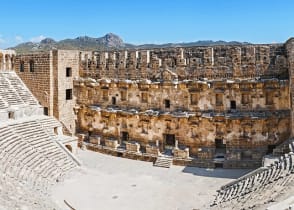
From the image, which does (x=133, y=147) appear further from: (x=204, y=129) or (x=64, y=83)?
(x=64, y=83)

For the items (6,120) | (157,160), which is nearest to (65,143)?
(6,120)

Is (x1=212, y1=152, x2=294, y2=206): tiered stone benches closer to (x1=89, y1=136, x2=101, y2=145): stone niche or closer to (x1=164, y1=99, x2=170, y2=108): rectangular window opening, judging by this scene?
(x1=164, y1=99, x2=170, y2=108): rectangular window opening

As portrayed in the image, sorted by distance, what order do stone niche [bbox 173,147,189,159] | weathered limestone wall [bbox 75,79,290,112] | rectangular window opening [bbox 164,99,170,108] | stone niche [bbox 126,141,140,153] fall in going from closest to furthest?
weathered limestone wall [bbox 75,79,290,112], stone niche [bbox 173,147,189,159], rectangular window opening [bbox 164,99,170,108], stone niche [bbox 126,141,140,153]

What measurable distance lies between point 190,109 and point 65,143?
795cm

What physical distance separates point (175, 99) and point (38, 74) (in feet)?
34.1

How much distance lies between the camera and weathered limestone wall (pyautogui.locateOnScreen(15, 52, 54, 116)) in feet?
86.0

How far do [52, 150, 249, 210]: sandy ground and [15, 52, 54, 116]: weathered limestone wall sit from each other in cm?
602

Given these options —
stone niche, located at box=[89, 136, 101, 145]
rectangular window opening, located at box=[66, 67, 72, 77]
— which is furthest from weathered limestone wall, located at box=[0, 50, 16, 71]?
stone niche, located at box=[89, 136, 101, 145]

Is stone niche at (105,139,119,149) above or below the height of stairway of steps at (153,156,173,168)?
above

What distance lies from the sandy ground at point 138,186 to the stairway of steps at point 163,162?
12.6 inches

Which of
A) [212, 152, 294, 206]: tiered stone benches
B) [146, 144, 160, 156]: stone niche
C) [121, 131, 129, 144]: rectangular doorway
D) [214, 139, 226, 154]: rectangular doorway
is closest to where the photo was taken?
[212, 152, 294, 206]: tiered stone benches

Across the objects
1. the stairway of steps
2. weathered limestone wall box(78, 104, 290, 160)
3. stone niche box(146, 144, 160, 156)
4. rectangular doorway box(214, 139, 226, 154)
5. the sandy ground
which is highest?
weathered limestone wall box(78, 104, 290, 160)

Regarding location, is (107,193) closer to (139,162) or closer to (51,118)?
(139,162)

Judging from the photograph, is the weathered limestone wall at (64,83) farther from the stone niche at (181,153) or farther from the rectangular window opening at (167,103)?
the stone niche at (181,153)
